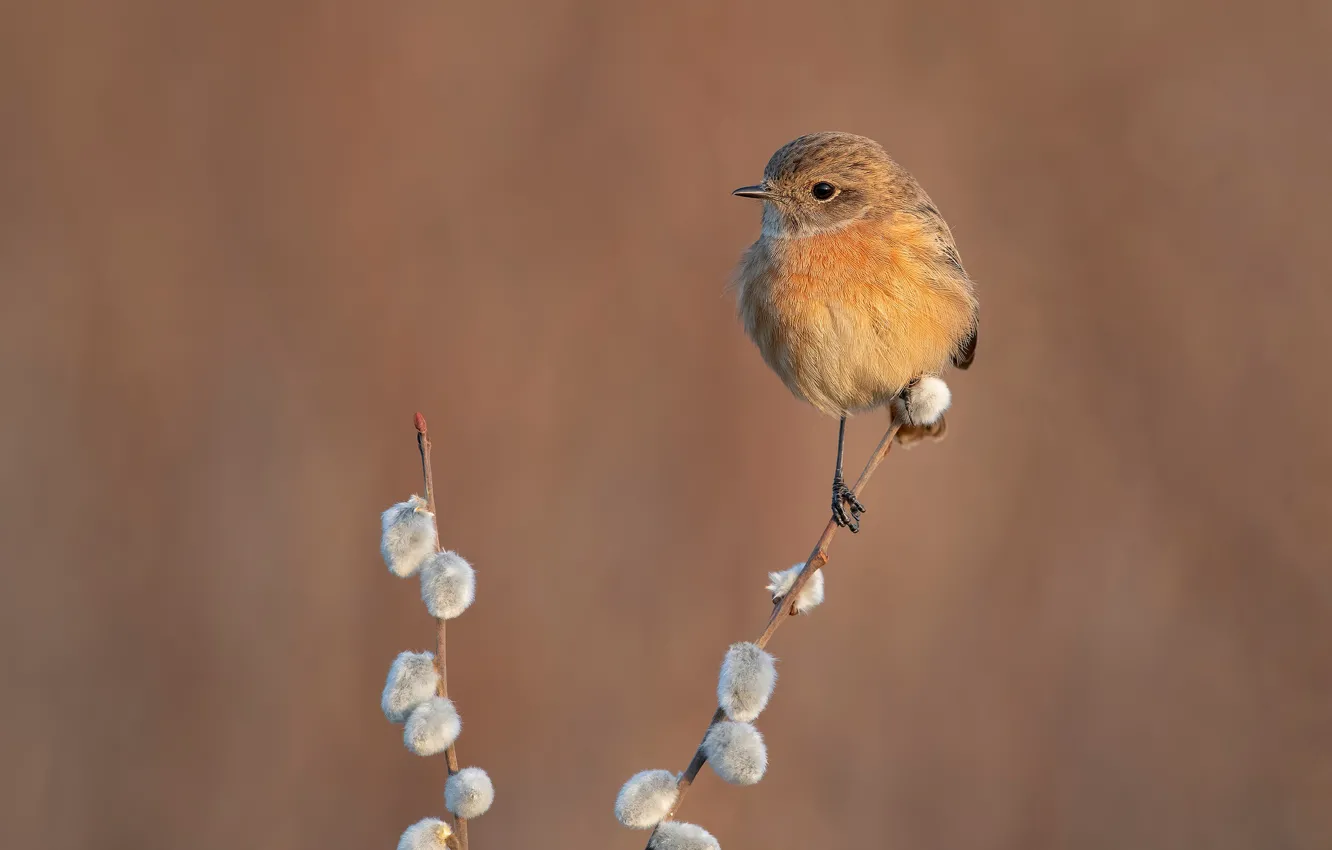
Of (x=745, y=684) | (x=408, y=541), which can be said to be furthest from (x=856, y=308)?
(x=408, y=541)

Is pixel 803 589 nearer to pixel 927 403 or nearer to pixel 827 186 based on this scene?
pixel 927 403

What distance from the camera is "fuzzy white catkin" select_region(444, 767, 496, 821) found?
56.2 inches

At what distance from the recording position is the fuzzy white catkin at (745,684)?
1.58 metres

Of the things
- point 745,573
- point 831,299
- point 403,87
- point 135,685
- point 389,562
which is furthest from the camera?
point 403,87

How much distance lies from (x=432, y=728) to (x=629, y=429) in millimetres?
3746

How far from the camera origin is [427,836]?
147 centimetres

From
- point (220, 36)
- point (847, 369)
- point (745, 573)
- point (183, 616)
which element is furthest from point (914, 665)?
point (220, 36)

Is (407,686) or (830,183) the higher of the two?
(830,183)

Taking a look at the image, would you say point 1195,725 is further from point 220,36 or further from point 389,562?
point 220,36

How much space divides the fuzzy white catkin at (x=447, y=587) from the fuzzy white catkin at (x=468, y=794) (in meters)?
0.22

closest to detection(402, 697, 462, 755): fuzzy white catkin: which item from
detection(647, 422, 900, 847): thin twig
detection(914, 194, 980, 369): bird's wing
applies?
detection(647, 422, 900, 847): thin twig

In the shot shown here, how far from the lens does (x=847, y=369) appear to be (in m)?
3.16

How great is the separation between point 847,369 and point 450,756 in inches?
74.6

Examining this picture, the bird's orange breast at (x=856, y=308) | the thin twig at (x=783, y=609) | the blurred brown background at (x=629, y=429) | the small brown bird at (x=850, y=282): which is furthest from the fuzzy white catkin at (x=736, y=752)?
the blurred brown background at (x=629, y=429)
